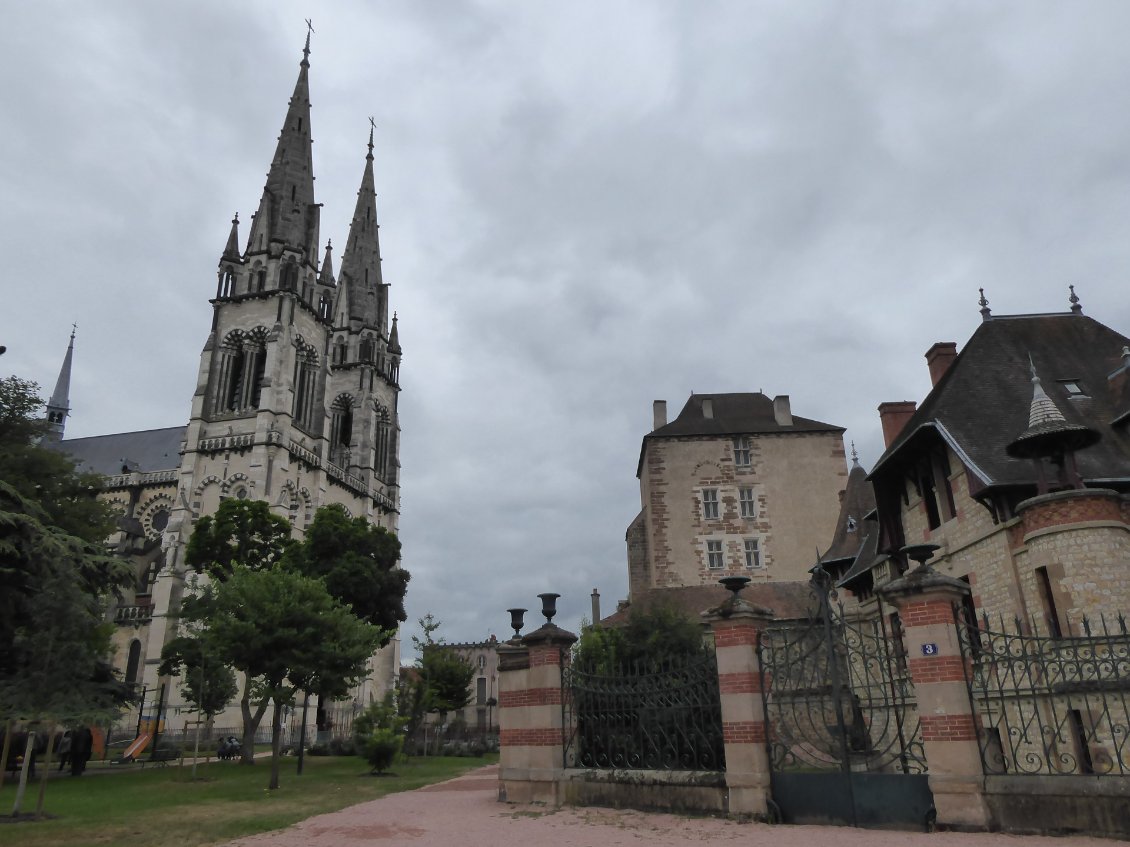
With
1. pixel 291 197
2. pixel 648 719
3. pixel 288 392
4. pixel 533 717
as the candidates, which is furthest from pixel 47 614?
pixel 291 197

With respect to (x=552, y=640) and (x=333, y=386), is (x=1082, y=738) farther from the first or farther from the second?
(x=333, y=386)

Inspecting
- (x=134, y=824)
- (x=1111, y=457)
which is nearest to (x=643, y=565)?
(x=1111, y=457)

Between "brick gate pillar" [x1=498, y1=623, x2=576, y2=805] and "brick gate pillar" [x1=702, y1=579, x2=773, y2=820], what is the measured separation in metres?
3.48

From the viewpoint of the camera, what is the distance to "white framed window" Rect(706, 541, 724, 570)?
37250mm

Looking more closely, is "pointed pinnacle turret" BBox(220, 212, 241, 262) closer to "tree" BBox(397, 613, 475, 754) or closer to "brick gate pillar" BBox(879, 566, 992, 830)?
"tree" BBox(397, 613, 475, 754)

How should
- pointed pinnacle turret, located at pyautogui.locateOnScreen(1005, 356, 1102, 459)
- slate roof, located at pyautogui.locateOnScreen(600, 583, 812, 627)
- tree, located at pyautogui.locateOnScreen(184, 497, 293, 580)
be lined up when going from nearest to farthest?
pointed pinnacle turret, located at pyautogui.locateOnScreen(1005, 356, 1102, 459), slate roof, located at pyautogui.locateOnScreen(600, 583, 812, 627), tree, located at pyautogui.locateOnScreen(184, 497, 293, 580)

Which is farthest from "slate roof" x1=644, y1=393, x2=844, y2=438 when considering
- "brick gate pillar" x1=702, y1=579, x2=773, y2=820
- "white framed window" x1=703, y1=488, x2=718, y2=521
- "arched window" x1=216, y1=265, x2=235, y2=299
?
"arched window" x1=216, y1=265, x2=235, y2=299

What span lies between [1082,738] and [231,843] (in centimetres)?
1397

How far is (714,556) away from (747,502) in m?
3.35

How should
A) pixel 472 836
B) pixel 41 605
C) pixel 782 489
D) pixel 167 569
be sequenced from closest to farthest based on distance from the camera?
pixel 472 836 < pixel 41 605 < pixel 782 489 < pixel 167 569

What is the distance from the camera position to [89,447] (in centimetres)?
6706

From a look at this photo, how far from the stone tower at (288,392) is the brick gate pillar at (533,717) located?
3797 centimetres

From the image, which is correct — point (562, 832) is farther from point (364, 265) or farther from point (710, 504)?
point (364, 265)

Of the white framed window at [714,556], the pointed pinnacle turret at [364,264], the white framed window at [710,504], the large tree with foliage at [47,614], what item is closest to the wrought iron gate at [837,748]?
the large tree with foliage at [47,614]
